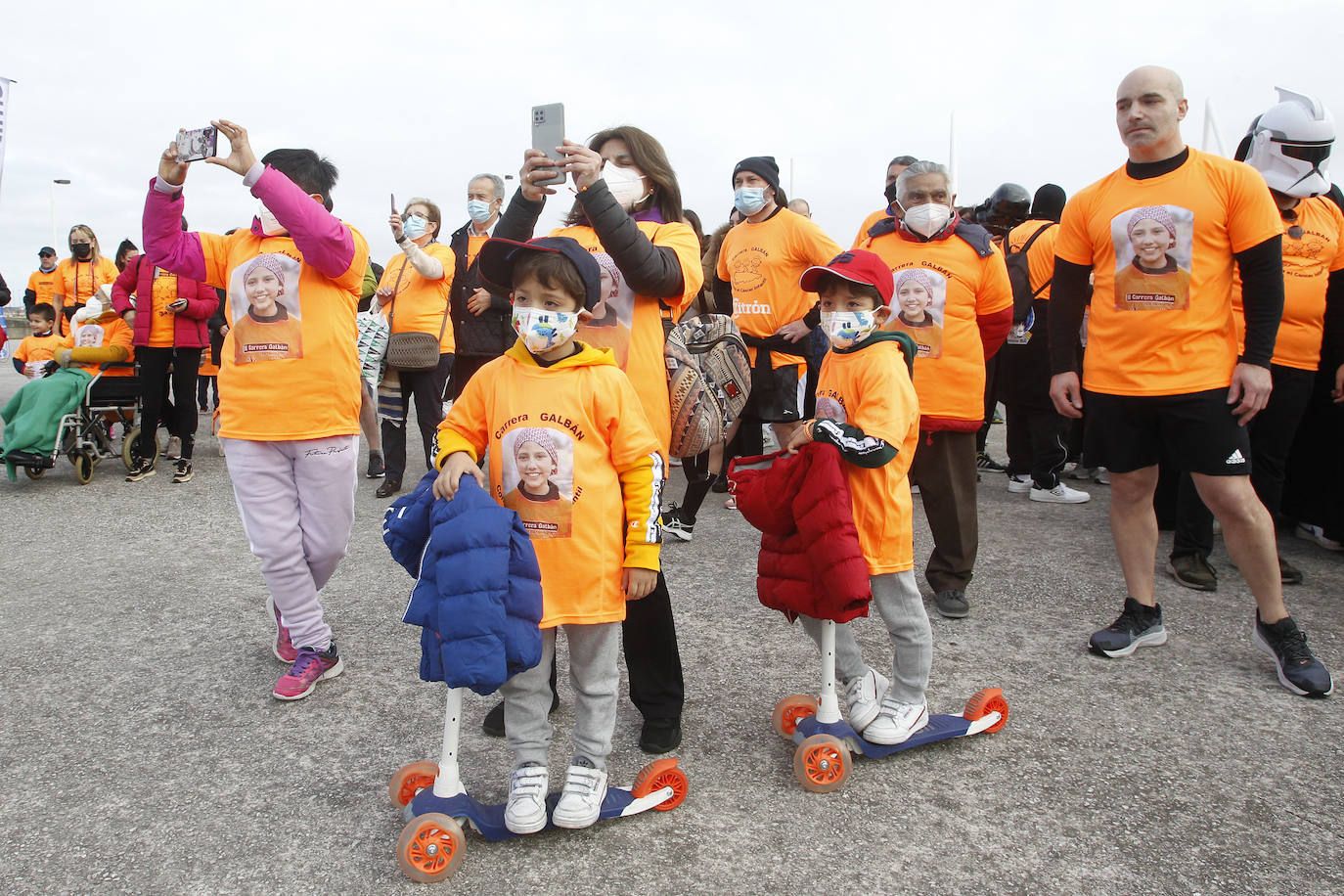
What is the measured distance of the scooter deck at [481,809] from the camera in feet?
7.63

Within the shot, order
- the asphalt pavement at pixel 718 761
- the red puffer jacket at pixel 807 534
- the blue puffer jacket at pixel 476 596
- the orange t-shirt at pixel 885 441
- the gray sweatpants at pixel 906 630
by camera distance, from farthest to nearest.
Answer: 1. the gray sweatpants at pixel 906 630
2. the orange t-shirt at pixel 885 441
3. the red puffer jacket at pixel 807 534
4. the asphalt pavement at pixel 718 761
5. the blue puffer jacket at pixel 476 596

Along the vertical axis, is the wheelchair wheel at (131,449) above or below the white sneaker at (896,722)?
above

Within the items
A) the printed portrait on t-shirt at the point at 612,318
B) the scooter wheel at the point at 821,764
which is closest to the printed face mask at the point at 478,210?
the printed portrait on t-shirt at the point at 612,318

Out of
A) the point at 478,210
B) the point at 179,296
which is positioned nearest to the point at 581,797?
the point at 478,210

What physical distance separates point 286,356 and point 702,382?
5.10 feet

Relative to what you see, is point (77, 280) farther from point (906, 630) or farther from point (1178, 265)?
point (1178, 265)

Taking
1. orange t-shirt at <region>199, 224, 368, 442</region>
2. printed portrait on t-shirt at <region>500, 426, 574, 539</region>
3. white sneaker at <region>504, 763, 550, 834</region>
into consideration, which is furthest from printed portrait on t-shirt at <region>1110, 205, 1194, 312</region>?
orange t-shirt at <region>199, 224, 368, 442</region>

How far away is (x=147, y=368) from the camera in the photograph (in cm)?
745

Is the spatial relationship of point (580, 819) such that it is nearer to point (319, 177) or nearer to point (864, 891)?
point (864, 891)

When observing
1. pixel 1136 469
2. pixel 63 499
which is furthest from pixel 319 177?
pixel 63 499

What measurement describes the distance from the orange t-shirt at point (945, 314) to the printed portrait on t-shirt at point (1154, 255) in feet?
2.39

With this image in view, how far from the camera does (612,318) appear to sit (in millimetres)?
2824

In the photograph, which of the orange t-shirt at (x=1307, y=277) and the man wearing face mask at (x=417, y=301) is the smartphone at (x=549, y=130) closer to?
the orange t-shirt at (x=1307, y=277)

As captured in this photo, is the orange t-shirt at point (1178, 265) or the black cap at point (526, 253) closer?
the black cap at point (526, 253)
